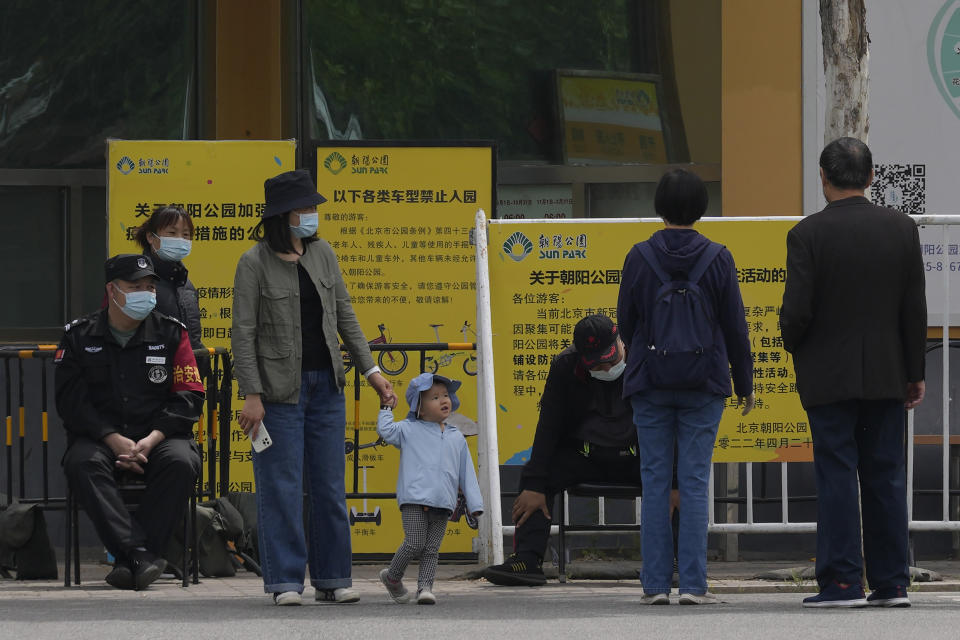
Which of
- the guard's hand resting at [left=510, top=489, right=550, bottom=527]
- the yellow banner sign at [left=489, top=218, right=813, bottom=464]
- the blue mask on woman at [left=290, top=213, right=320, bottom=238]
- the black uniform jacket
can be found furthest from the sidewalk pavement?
the blue mask on woman at [left=290, top=213, right=320, bottom=238]

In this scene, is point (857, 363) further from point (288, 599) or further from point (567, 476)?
point (288, 599)

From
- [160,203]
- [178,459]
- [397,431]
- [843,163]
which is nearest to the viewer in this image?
[843,163]

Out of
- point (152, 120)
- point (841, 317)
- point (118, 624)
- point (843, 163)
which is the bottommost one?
point (118, 624)

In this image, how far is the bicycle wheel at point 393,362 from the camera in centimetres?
991

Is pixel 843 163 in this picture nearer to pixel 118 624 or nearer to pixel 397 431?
pixel 397 431

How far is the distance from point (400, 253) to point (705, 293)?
3116 millimetres

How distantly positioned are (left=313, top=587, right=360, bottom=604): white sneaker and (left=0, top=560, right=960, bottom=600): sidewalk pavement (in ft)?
2.27

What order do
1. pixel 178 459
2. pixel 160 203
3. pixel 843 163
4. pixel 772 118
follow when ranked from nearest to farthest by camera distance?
1. pixel 843 163
2. pixel 178 459
3. pixel 160 203
4. pixel 772 118

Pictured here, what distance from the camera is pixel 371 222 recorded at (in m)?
9.88

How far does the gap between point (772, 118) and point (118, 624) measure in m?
5.92

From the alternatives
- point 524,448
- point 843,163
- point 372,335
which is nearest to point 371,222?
point 372,335

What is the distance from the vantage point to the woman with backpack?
708cm

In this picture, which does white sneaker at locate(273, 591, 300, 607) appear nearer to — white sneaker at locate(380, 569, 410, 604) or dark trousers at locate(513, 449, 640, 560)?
white sneaker at locate(380, 569, 410, 604)

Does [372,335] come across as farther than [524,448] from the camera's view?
Yes
